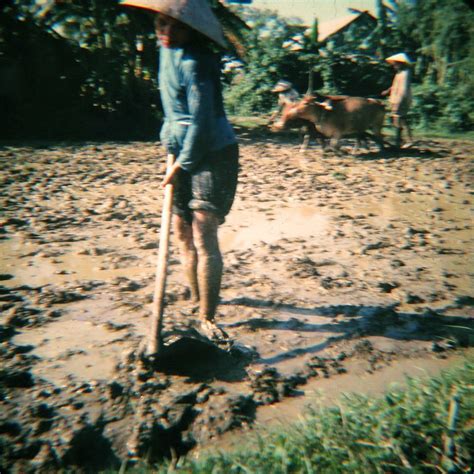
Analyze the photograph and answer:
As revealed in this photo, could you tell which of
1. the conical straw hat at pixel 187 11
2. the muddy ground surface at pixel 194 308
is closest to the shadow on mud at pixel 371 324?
the muddy ground surface at pixel 194 308

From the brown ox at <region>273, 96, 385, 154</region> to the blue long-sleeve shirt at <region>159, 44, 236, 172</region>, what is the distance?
7110mm

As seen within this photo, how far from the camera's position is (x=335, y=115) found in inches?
369

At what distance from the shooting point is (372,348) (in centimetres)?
279

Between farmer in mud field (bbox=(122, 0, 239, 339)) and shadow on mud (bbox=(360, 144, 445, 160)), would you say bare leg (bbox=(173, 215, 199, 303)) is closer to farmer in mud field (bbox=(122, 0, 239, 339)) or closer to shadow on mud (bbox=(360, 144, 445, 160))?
farmer in mud field (bbox=(122, 0, 239, 339))

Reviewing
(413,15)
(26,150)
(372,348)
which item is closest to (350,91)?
(413,15)

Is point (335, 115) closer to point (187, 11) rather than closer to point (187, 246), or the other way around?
point (187, 246)

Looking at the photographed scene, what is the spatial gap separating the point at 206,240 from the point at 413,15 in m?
22.1

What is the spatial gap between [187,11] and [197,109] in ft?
1.59

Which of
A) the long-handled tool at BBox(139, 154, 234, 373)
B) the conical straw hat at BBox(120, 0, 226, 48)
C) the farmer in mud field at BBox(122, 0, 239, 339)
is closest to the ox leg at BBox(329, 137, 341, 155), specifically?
the farmer in mud field at BBox(122, 0, 239, 339)

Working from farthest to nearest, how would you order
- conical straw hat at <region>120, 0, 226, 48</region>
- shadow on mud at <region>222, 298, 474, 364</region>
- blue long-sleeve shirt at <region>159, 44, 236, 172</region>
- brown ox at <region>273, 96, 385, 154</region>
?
1. brown ox at <region>273, 96, 385, 154</region>
2. shadow on mud at <region>222, 298, 474, 364</region>
3. blue long-sleeve shirt at <region>159, 44, 236, 172</region>
4. conical straw hat at <region>120, 0, 226, 48</region>

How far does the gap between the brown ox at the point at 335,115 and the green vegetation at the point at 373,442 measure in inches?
316

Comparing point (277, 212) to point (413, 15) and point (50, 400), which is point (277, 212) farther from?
point (413, 15)

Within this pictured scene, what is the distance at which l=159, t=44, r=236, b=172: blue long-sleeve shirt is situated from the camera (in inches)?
92.8

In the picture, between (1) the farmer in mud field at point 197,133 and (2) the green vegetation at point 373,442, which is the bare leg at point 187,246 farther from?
(2) the green vegetation at point 373,442
